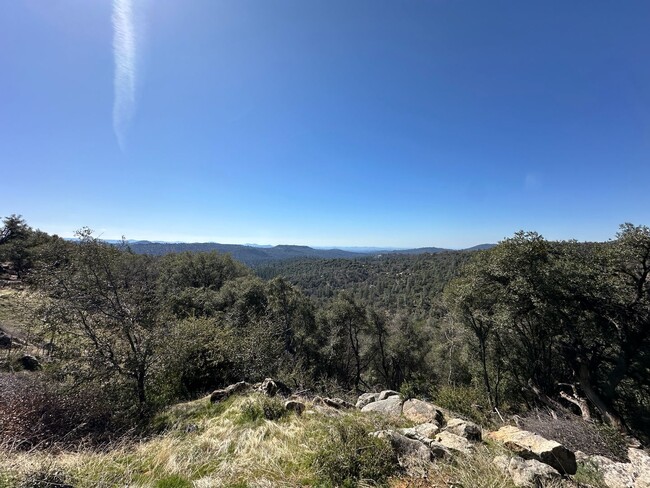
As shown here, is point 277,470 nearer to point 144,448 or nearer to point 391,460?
point 391,460

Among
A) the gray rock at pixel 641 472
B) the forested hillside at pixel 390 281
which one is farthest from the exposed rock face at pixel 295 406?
the forested hillside at pixel 390 281

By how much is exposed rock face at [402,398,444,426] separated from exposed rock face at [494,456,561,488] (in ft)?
11.5

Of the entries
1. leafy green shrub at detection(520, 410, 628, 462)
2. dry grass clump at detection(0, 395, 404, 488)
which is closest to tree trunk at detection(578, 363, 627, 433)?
leafy green shrub at detection(520, 410, 628, 462)

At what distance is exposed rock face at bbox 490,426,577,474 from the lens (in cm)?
464

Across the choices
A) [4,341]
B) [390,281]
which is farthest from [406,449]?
[390,281]

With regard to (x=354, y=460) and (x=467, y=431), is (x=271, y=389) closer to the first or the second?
(x=354, y=460)

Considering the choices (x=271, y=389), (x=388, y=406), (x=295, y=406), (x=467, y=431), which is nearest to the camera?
(x=467, y=431)

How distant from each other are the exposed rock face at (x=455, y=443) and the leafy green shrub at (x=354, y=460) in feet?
4.27

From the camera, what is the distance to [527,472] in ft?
12.7

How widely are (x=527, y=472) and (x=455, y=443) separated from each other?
1.52 m

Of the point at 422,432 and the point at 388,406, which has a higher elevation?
the point at 422,432

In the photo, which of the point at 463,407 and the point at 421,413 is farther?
the point at 463,407

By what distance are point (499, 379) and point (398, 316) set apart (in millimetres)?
12856

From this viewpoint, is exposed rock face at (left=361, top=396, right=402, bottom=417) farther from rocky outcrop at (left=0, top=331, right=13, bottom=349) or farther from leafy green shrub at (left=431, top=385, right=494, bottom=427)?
rocky outcrop at (left=0, top=331, right=13, bottom=349)
